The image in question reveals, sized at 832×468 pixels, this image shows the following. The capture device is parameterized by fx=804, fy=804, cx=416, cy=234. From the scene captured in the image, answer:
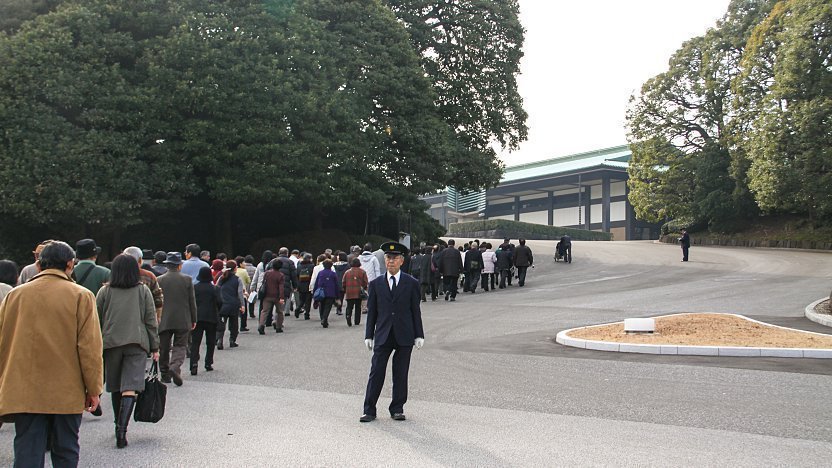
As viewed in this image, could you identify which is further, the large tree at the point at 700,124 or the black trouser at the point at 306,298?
the large tree at the point at 700,124

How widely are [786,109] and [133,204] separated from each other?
31559mm

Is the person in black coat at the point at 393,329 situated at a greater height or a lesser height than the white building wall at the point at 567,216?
lesser

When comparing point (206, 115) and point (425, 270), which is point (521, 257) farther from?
point (206, 115)

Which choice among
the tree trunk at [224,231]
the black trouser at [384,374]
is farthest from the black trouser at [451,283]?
the black trouser at [384,374]

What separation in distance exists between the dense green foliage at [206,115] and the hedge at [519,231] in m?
29.3

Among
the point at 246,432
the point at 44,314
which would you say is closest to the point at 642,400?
the point at 246,432

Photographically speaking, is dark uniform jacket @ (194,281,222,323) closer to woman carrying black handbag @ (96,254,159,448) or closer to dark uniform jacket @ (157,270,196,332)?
dark uniform jacket @ (157,270,196,332)

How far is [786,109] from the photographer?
1598 inches

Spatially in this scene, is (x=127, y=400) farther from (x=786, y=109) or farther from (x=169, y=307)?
(x=786, y=109)

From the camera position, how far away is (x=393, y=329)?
8211mm

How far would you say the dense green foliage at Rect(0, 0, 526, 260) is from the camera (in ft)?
93.1

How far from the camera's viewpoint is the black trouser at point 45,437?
499 centimetres

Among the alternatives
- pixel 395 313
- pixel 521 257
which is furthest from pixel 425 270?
pixel 395 313

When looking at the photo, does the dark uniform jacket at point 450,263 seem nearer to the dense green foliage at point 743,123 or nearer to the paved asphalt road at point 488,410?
the paved asphalt road at point 488,410
